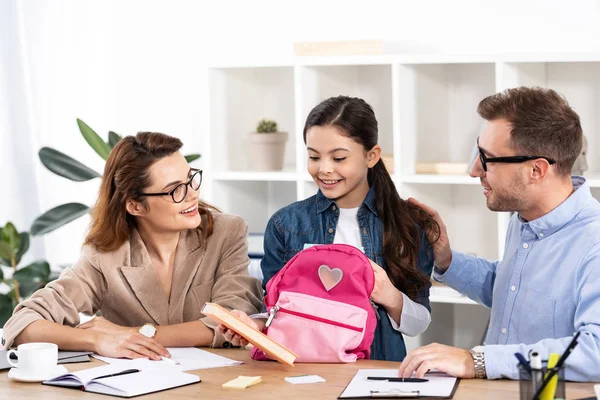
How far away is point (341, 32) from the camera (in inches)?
165

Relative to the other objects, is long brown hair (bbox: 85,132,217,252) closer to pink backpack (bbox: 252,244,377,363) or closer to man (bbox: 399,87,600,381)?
pink backpack (bbox: 252,244,377,363)

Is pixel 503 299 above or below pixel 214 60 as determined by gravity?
below

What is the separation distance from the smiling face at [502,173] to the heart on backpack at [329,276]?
1.39ft

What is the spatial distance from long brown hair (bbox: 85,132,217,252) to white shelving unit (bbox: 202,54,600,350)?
1352 mm

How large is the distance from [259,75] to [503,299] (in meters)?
2.31

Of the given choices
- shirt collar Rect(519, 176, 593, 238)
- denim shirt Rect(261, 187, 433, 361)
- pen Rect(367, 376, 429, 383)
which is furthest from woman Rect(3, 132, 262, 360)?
shirt collar Rect(519, 176, 593, 238)

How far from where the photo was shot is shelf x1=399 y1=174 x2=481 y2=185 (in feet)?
12.1

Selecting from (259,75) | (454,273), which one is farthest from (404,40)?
(454,273)

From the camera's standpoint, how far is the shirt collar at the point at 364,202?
260 centimetres

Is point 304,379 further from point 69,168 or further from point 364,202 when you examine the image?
point 69,168

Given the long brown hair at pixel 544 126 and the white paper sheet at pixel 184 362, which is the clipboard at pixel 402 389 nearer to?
the white paper sheet at pixel 184 362

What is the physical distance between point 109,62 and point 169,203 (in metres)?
2.28

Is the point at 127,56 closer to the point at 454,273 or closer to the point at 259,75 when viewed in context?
the point at 259,75

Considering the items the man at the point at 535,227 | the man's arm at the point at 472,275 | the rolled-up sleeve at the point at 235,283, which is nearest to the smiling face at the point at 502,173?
the man at the point at 535,227
